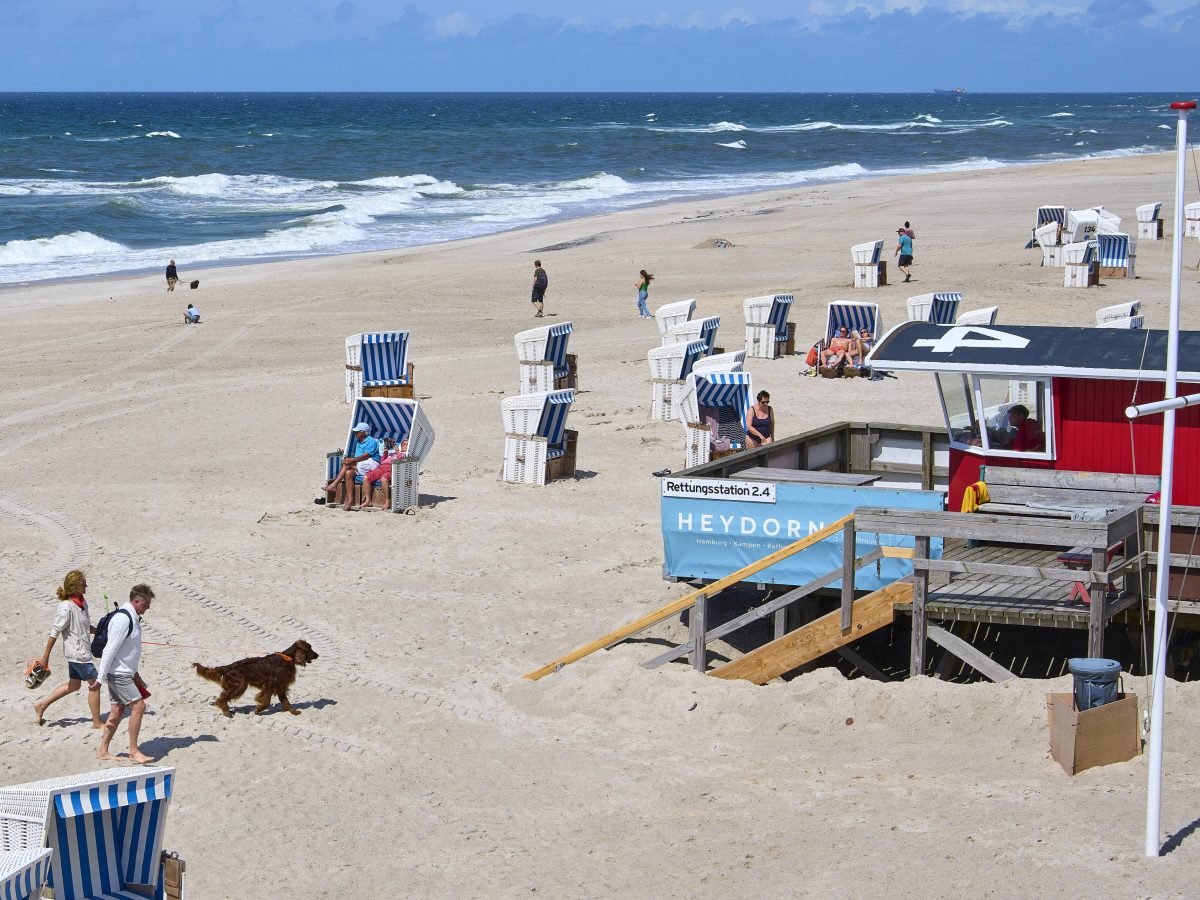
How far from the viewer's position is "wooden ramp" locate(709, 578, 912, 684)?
11.2 meters

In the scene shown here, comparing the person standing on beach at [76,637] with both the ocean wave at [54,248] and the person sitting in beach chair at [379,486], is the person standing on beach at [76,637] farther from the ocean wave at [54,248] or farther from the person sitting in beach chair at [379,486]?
the ocean wave at [54,248]

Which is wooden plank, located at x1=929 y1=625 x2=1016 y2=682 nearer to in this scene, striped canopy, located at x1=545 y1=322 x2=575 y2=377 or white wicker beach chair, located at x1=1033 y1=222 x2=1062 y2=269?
striped canopy, located at x1=545 y1=322 x2=575 y2=377

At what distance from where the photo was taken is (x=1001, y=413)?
1214 cm

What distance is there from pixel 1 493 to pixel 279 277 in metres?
22.1

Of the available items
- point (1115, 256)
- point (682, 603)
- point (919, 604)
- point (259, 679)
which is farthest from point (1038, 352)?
point (1115, 256)

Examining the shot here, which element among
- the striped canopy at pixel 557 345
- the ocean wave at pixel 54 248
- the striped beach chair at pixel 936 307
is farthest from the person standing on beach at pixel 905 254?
the ocean wave at pixel 54 248

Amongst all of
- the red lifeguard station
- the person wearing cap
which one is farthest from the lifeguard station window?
the person wearing cap

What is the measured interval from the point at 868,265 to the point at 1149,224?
12.9 metres

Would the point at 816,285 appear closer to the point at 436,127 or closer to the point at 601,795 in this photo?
the point at 601,795

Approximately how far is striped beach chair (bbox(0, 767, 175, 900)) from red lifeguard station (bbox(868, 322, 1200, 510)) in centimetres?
699

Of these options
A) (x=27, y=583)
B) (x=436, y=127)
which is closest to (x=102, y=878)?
(x=27, y=583)

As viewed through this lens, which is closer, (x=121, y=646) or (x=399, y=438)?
(x=121, y=646)

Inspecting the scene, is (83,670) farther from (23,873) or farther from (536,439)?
(536,439)

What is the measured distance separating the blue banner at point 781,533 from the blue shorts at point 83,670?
14.9 ft
